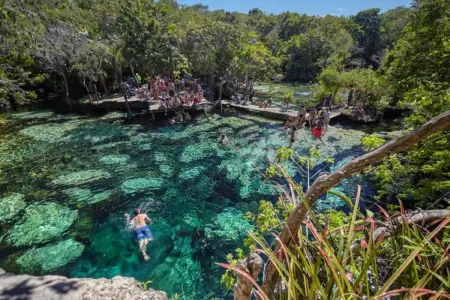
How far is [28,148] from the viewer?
14.1 m

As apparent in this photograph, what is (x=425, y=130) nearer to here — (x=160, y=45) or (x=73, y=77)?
(x=160, y=45)

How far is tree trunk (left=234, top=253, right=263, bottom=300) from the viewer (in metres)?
1.78

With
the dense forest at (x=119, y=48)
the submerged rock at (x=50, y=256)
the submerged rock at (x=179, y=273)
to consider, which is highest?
the dense forest at (x=119, y=48)

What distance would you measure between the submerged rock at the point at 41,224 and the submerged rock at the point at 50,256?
0.46 metres

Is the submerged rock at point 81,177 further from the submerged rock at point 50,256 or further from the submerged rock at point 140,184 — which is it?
the submerged rock at point 50,256

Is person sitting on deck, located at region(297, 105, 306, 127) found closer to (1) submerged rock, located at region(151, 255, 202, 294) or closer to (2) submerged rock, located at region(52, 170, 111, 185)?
(2) submerged rock, located at region(52, 170, 111, 185)

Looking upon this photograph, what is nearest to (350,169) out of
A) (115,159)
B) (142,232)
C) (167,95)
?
(142,232)

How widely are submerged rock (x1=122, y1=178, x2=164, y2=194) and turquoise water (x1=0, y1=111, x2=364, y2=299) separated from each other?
38 millimetres

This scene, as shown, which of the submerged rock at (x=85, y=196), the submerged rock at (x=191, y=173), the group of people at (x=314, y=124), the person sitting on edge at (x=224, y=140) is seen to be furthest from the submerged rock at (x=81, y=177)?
the group of people at (x=314, y=124)

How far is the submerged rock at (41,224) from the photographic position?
7.41 m

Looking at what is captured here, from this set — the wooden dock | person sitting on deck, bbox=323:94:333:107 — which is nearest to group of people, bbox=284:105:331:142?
person sitting on deck, bbox=323:94:333:107

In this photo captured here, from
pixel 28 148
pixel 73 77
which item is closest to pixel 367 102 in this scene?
pixel 28 148

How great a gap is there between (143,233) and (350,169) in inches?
268

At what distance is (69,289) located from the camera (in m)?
4.59
